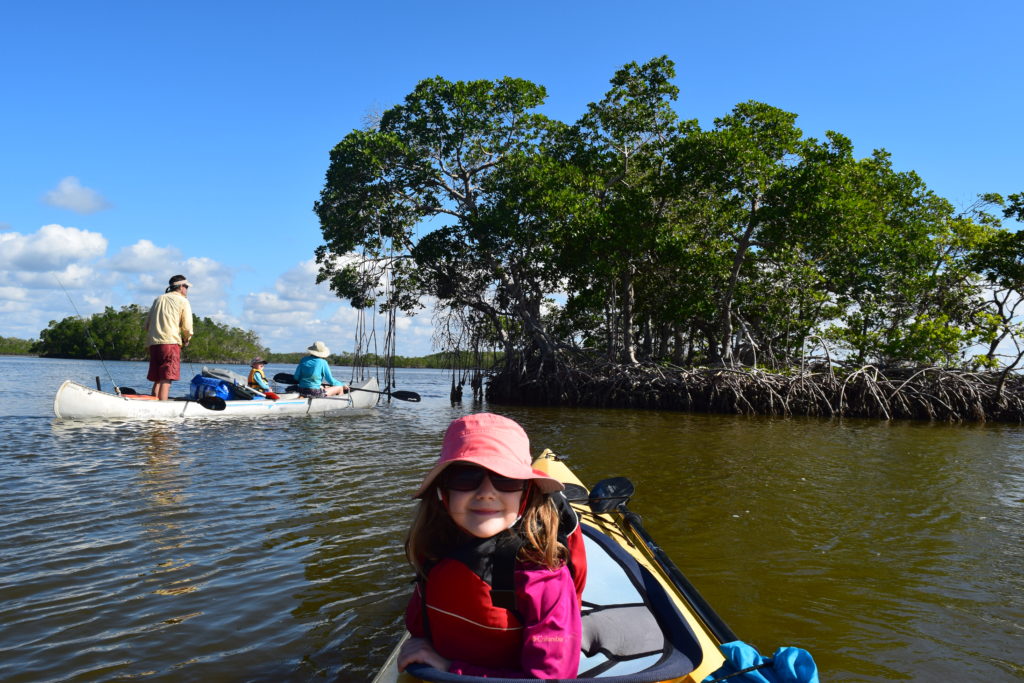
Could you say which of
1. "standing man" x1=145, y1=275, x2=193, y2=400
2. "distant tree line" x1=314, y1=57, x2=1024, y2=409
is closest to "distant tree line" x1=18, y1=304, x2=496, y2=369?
"distant tree line" x1=314, y1=57, x2=1024, y2=409

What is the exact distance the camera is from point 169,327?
1014 cm

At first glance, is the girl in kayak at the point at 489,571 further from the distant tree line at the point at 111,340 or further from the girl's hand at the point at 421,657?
the distant tree line at the point at 111,340

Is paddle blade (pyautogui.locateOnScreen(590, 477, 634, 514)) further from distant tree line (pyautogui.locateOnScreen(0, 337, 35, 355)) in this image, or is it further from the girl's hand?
distant tree line (pyautogui.locateOnScreen(0, 337, 35, 355))

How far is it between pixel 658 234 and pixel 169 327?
1251 cm

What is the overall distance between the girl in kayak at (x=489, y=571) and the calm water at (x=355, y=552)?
1.26 metres

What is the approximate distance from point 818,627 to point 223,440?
8422 millimetres

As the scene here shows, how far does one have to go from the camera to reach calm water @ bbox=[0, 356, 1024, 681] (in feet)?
10.3

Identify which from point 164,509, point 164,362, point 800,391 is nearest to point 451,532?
point 164,509

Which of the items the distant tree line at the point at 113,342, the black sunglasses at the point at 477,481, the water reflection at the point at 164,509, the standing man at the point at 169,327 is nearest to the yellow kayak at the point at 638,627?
the black sunglasses at the point at 477,481

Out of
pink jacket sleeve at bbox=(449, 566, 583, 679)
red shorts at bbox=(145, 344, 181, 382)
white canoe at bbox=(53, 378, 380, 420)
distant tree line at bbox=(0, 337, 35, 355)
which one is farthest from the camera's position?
distant tree line at bbox=(0, 337, 35, 355)

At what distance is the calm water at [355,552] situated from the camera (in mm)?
3148

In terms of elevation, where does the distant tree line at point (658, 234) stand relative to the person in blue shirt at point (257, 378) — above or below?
above

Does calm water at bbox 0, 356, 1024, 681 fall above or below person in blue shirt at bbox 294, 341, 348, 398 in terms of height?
below

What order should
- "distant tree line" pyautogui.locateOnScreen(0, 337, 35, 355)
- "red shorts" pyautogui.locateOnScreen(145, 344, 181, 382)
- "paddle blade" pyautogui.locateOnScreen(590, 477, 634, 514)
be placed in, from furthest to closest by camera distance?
"distant tree line" pyautogui.locateOnScreen(0, 337, 35, 355), "red shorts" pyautogui.locateOnScreen(145, 344, 181, 382), "paddle blade" pyautogui.locateOnScreen(590, 477, 634, 514)
